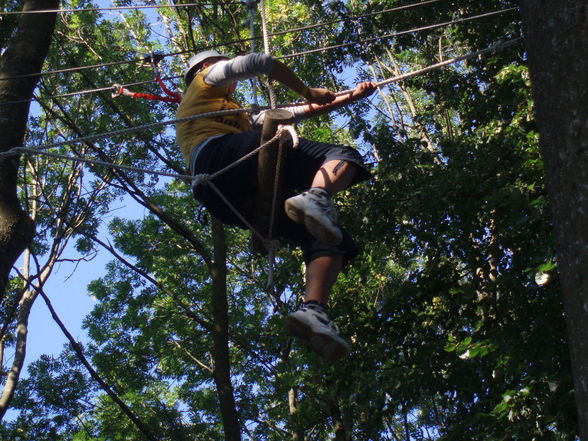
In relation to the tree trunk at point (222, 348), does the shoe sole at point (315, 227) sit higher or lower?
lower

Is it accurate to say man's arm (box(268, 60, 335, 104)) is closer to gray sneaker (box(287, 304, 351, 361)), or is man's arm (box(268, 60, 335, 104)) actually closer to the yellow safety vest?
the yellow safety vest

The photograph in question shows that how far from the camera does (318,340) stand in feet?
10.5

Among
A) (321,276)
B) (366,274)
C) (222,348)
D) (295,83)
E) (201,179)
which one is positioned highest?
(366,274)

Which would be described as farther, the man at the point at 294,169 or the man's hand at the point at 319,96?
the man's hand at the point at 319,96

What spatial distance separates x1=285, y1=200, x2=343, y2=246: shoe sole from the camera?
128 inches

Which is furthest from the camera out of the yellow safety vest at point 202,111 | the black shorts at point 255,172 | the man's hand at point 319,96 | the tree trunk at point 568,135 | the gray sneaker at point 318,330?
the yellow safety vest at point 202,111

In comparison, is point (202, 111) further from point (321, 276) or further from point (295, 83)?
point (321, 276)

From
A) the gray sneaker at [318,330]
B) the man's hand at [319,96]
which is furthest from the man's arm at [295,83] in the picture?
the gray sneaker at [318,330]

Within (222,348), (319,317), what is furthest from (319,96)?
(222,348)

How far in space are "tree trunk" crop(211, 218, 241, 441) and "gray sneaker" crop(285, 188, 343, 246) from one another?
2.82 metres

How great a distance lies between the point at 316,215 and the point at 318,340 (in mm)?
491

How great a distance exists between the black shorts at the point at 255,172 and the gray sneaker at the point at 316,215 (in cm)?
18

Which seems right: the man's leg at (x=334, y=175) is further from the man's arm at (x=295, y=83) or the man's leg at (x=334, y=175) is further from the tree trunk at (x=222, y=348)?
the tree trunk at (x=222, y=348)

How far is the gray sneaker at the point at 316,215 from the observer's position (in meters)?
3.24
